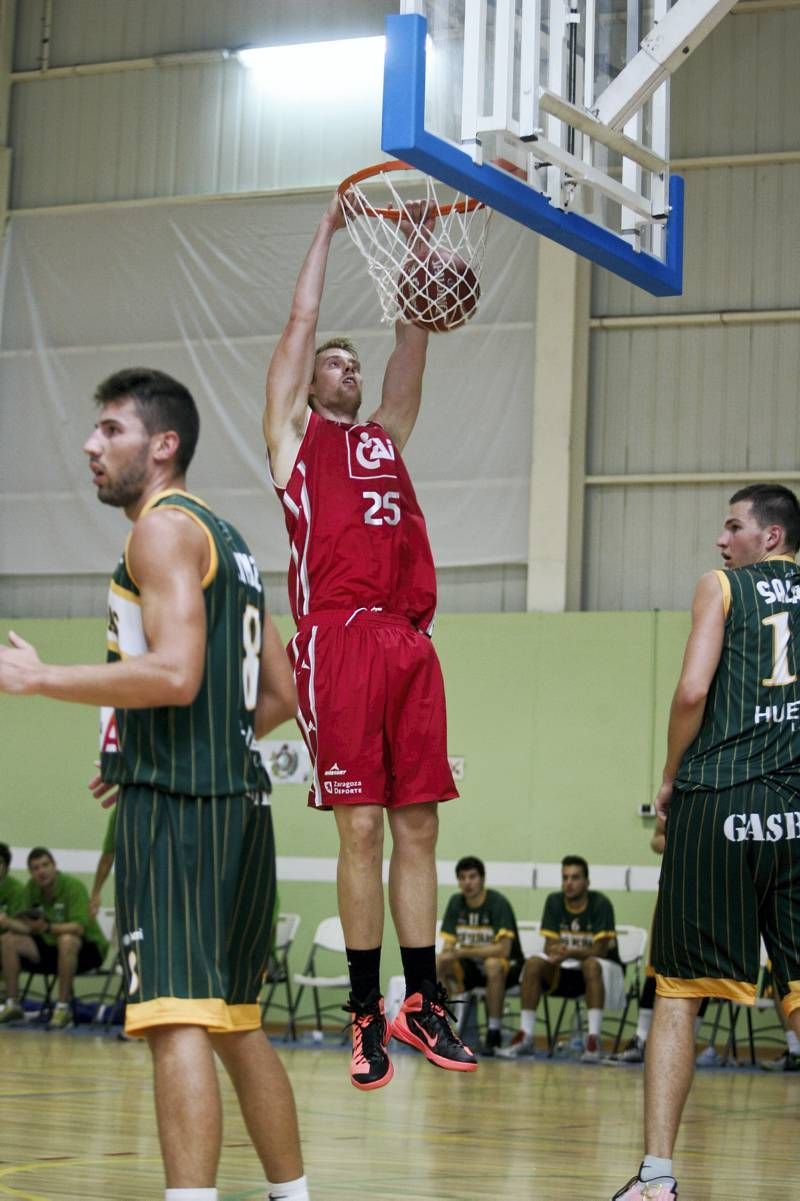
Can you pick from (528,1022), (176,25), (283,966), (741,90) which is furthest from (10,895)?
(741,90)

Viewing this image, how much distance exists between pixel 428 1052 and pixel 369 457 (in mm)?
1864

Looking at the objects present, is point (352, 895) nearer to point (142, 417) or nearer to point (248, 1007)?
point (248, 1007)

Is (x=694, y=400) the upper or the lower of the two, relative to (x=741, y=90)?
lower

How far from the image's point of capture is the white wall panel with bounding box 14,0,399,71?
1628cm

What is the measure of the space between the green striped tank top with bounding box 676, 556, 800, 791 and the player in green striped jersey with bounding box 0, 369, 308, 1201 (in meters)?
1.58

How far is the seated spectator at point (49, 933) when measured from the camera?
13.9 meters

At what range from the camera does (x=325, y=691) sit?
5090mm

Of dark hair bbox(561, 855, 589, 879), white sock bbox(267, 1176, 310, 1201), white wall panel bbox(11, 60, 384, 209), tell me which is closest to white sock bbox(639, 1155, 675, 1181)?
white sock bbox(267, 1176, 310, 1201)

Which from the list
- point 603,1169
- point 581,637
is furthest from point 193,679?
point 581,637

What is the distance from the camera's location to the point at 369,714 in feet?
16.6

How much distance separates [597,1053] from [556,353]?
6219 millimetres

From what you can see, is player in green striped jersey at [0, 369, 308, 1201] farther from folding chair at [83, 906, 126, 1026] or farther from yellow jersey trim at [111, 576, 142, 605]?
folding chair at [83, 906, 126, 1026]

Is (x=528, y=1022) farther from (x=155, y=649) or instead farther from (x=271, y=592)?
(x=155, y=649)

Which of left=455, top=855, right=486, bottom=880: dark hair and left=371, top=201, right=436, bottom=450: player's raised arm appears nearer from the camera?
left=371, top=201, right=436, bottom=450: player's raised arm
